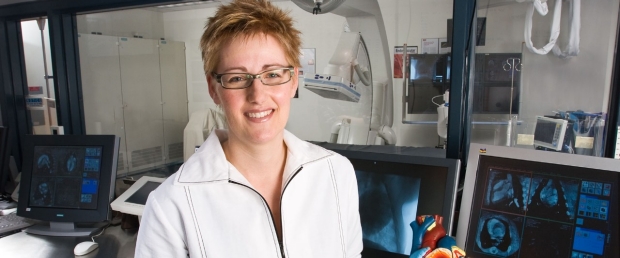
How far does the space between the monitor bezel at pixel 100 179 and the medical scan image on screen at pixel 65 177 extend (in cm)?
2

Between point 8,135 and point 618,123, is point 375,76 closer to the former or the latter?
point 618,123

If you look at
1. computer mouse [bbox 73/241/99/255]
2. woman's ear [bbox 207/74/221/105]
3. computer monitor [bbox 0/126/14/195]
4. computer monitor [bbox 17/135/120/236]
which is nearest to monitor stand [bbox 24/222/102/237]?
computer monitor [bbox 17/135/120/236]

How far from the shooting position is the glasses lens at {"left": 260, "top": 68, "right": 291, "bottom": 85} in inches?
35.1

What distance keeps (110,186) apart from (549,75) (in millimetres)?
2770

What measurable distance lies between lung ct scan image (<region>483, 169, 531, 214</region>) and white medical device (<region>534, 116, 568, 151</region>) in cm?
84

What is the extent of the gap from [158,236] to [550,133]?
1.86 metres

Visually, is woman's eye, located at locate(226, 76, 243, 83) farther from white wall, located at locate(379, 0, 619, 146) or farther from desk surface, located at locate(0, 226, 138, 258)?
white wall, located at locate(379, 0, 619, 146)

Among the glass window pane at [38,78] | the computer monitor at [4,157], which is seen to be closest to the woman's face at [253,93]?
the computer monitor at [4,157]

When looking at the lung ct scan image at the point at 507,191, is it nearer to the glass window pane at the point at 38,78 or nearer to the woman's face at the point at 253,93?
the woman's face at the point at 253,93

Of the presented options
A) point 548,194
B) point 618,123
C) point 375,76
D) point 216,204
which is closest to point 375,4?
point 375,76

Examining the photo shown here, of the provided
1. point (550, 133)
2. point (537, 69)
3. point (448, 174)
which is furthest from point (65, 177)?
point (537, 69)

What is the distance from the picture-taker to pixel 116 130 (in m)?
2.79

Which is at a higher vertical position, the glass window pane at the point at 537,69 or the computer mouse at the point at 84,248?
the glass window pane at the point at 537,69

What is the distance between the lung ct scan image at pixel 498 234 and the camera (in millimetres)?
1170
